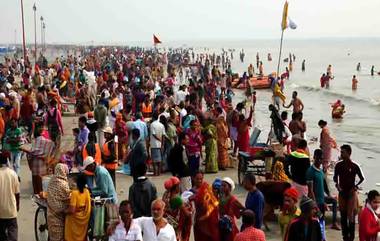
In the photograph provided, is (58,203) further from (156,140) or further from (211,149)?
(211,149)

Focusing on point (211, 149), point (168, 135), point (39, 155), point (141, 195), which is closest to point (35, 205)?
point (39, 155)

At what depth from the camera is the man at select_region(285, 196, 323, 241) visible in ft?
19.4

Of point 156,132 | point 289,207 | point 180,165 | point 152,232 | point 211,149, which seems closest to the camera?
point 152,232

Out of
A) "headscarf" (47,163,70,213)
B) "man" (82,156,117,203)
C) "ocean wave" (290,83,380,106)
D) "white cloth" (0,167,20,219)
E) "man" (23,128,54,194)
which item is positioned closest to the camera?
"headscarf" (47,163,70,213)

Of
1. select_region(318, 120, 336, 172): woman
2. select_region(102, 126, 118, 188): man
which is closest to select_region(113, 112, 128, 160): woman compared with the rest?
select_region(102, 126, 118, 188): man

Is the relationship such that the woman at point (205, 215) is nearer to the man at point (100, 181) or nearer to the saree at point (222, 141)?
the man at point (100, 181)

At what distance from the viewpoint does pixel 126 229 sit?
20.2ft

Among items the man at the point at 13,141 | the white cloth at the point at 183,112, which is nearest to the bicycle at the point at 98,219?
the man at the point at 13,141

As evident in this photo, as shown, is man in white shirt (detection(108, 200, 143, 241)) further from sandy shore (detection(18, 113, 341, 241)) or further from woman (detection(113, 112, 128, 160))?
woman (detection(113, 112, 128, 160))

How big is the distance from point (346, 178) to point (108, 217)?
3742 millimetres

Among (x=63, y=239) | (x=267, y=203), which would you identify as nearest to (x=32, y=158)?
(x=63, y=239)

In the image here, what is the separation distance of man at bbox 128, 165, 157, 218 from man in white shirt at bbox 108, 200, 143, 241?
1.22m

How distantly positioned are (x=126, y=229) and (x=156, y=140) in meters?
6.73

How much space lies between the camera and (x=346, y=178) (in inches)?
346
